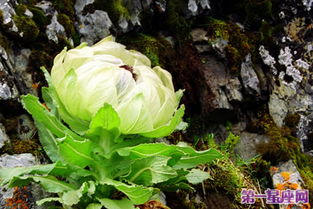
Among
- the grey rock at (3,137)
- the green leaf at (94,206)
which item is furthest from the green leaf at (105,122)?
the grey rock at (3,137)

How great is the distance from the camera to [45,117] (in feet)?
6.45

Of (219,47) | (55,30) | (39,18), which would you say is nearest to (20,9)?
(39,18)

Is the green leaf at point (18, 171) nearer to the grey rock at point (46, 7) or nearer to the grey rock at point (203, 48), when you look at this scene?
the grey rock at point (46, 7)

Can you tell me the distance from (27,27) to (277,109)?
237 centimetres

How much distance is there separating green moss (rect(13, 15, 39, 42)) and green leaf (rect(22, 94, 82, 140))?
2.75 ft

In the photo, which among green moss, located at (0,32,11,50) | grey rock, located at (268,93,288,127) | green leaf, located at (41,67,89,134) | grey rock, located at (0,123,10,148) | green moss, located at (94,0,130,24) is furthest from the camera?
grey rock, located at (268,93,288,127)

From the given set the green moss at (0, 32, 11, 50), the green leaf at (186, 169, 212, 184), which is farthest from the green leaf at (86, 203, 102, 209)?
the green moss at (0, 32, 11, 50)

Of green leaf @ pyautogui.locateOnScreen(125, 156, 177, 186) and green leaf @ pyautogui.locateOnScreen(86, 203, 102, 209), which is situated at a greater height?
green leaf @ pyautogui.locateOnScreen(125, 156, 177, 186)

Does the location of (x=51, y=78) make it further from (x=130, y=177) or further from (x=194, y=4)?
(x=194, y=4)

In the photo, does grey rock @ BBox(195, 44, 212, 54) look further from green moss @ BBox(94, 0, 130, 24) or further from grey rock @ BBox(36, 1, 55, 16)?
grey rock @ BBox(36, 1, 55, 16)

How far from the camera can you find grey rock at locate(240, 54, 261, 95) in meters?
3.79

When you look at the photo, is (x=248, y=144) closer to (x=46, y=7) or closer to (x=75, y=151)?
(x=46, y=7)

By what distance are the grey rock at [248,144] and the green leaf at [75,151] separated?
2083mm

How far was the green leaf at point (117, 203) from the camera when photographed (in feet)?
6.13
